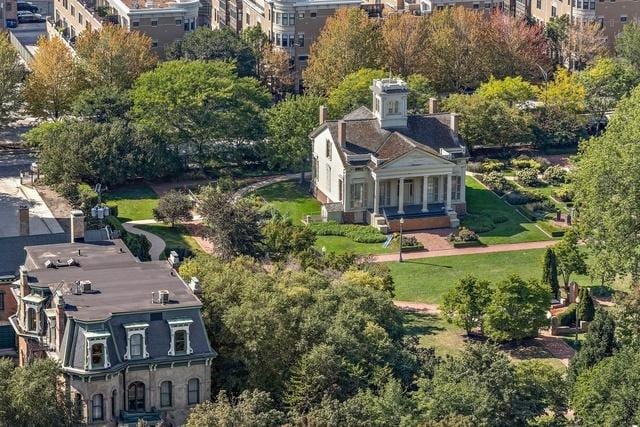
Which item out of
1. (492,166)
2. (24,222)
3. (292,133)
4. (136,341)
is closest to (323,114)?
(292,133)

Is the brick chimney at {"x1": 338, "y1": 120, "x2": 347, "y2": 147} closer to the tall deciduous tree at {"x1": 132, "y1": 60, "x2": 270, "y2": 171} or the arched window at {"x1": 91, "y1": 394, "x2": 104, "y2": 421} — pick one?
the tall deciduous tree at {"x1": 132, "y1": 60, "x2": 270, "y2": 171}

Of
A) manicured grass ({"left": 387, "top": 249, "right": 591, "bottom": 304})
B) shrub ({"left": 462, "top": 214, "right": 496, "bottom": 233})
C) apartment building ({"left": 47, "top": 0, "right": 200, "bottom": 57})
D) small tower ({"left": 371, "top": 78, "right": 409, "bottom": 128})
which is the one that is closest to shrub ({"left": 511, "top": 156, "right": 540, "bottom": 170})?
shrub ({"left": 462, "top": 214, "right": 496, "bottom": 233})

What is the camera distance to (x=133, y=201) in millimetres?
141875

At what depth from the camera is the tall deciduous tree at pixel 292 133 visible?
14675 centimetres

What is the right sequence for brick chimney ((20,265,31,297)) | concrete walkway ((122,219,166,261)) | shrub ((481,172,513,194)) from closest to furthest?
brick chimney ((20,265,31,297)) < concrete walkway ((122,219,166,261)) < shrub ((481,172,513,194))

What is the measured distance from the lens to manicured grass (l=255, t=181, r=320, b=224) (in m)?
140

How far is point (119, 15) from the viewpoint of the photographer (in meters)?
172

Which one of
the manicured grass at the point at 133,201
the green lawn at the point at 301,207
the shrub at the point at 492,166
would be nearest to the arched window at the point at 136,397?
A: the green lawn at the point at 301,207

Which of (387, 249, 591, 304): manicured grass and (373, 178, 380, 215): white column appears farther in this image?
(373, 178, 380, 215): white column

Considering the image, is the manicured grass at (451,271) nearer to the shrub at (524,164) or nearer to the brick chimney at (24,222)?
the shrub at (524,164)

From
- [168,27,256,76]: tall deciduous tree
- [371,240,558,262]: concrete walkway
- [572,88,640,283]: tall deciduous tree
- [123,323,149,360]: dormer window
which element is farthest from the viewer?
[168,27,256,76]: tall deciduous tree

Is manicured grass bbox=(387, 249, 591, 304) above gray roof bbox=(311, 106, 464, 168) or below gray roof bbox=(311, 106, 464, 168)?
below

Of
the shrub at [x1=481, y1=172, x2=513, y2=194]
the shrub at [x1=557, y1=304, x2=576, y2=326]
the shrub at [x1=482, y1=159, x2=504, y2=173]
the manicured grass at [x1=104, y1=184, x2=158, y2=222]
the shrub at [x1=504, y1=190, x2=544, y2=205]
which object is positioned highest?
the shrub at [x1=482, y1=159, x2=504, y2=173]

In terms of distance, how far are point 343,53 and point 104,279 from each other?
68.2 meters
